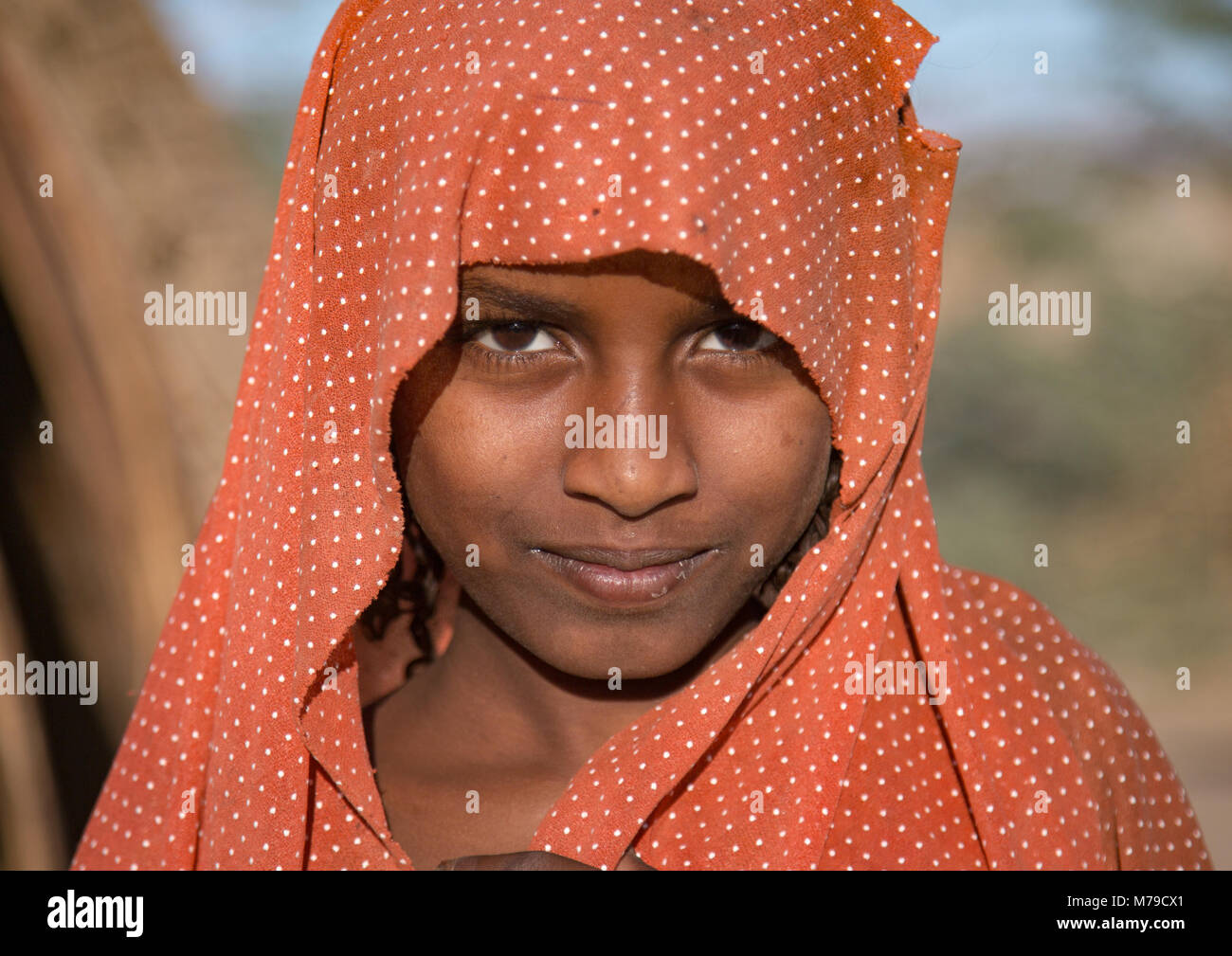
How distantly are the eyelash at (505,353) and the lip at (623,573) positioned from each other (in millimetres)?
157

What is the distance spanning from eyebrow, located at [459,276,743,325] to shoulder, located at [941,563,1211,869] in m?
0.46

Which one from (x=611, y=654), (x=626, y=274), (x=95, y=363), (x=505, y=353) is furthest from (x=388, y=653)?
(x=95, y=363)

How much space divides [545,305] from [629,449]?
0.42 feet

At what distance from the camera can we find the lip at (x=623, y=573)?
0.94m

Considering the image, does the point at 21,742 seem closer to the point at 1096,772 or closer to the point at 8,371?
the point at 8,371

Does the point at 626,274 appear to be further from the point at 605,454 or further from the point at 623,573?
the point at 623,573

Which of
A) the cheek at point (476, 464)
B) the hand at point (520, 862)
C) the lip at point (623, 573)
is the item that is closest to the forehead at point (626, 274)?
the cheek at point (476, 464)

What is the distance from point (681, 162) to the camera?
0.83 m

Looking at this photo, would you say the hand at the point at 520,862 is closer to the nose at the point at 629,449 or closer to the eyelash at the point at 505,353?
the nose at the point at 629,449

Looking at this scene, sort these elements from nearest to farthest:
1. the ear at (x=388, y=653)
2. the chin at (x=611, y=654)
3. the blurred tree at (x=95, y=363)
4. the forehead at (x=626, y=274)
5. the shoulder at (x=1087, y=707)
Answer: the forehead at (x=626, y=274) < the chin at (x=611, y=654) < the shoulder at (x=1087, y=707) < the ear at (x=388, y=653) < the blurred tree at (x=95, y=363)

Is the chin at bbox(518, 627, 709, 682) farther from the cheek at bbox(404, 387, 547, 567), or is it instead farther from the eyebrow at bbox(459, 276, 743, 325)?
the eyebrow at bbox(459, 276, 743, 325)

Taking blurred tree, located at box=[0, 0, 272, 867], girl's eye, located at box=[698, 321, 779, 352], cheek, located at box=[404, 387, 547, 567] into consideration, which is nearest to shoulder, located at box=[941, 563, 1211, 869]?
girl's eye, located at box=[698, 321, 779, 352]

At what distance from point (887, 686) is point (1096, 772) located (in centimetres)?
23

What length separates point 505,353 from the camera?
0.91 m
